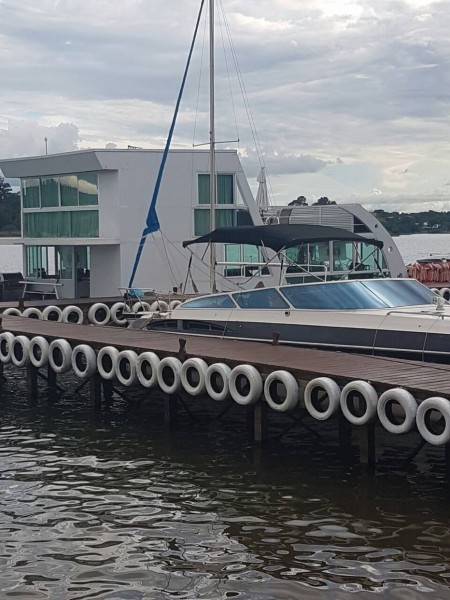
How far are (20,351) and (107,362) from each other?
9.86 feet

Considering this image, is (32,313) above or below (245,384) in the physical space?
above

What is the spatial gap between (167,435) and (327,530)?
5677 millimetres

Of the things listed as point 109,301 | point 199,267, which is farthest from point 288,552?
point 199,267

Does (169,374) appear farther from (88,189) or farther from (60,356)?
(88,189)

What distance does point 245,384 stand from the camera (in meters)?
14.6

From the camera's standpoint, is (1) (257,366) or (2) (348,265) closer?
(1) (257,366)

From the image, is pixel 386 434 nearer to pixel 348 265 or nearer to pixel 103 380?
pixel 103 380

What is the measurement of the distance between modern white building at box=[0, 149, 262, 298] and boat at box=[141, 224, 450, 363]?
10.1 metres

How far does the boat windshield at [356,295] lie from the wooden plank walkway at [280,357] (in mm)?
1036

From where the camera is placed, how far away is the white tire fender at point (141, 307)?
A: 80.9 ft

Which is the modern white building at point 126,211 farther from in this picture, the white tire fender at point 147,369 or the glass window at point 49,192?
the white tire fender at point 147,369

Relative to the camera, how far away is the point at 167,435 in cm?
1609

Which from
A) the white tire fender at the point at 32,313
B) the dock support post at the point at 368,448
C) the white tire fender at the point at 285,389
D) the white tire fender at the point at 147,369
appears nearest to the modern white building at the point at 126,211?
the white tire fender at the point at 32,313

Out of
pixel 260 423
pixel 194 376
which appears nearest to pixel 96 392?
pixel 194 376
